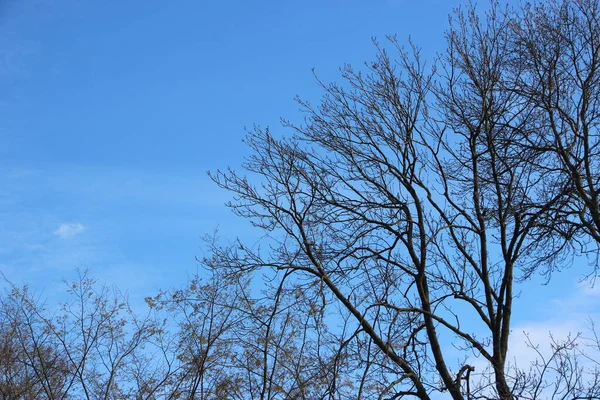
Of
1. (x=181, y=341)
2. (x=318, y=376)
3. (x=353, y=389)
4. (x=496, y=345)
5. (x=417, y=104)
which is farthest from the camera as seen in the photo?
(x=417, y=104)

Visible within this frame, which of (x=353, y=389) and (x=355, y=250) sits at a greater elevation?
(x=355, y=250)

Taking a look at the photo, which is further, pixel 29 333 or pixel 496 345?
pixel 29 333

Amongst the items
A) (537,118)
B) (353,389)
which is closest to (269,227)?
(353,389)

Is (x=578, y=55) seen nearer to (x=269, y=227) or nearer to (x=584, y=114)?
(x=584, y=114)

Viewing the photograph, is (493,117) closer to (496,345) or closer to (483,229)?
(483,229)

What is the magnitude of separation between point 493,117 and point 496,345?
3.55 m

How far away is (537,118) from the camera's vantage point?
1042 centimetres

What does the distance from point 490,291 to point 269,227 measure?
3.65m

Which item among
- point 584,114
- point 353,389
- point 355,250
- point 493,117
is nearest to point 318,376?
point 353,389

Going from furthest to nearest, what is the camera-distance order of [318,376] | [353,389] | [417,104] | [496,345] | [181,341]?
[417,104] → [181,341] → [496,345] → [353,389] → [318,376]

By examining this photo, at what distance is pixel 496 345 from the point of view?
31.9 ft

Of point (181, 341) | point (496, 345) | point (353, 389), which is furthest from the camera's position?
point (181, 341)

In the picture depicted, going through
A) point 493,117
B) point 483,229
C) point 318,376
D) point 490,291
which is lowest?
point 318,376

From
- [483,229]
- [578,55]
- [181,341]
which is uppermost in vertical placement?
[578,55]
